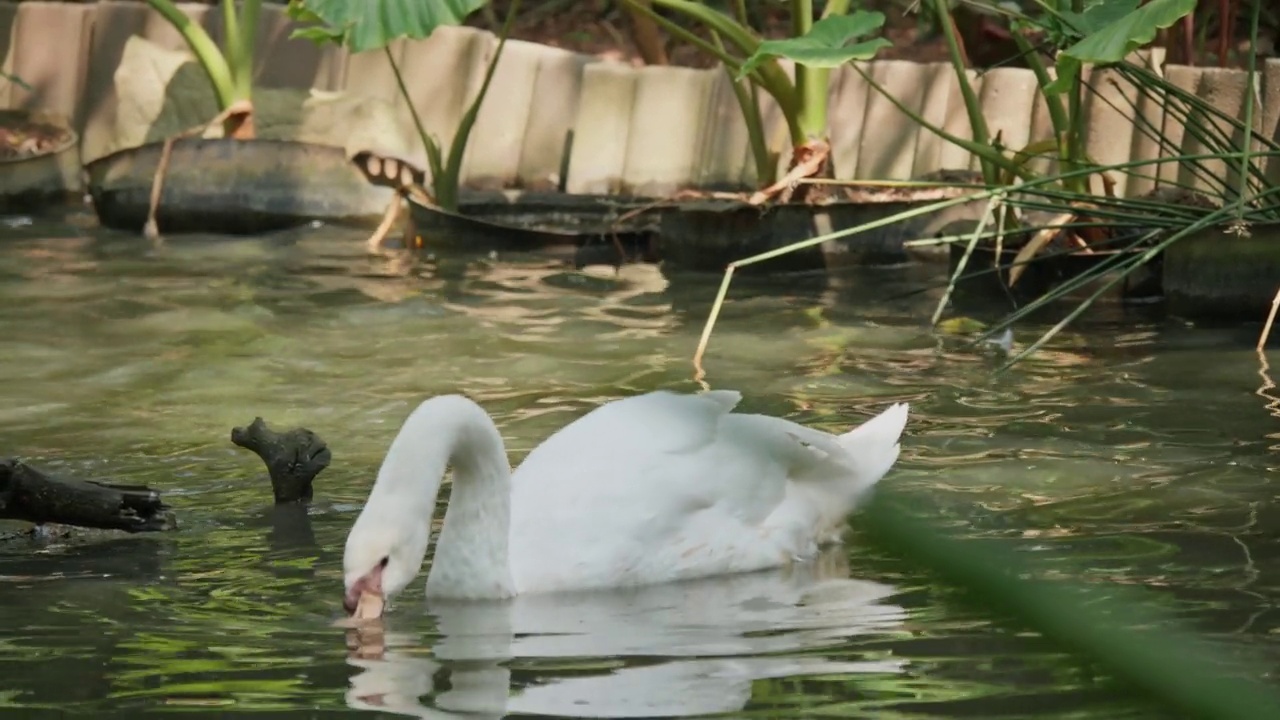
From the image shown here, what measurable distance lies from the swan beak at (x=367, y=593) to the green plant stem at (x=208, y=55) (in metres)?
7.74

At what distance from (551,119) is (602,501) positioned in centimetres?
767

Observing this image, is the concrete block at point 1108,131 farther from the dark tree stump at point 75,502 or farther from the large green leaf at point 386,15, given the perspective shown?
the dark tree stump at point 75,502

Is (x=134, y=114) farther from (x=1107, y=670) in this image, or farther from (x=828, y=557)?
(x=1107, y=670)

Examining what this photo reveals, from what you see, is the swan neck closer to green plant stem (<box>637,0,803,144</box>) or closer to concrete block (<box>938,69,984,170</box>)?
green plant stem (<box>637,0,803,144</box>)

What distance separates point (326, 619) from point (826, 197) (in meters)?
5.51

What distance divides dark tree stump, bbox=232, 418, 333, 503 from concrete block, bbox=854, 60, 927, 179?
225 inches

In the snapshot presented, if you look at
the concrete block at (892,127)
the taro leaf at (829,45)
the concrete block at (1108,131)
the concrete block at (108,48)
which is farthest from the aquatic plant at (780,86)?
the concrete block at (108,48)

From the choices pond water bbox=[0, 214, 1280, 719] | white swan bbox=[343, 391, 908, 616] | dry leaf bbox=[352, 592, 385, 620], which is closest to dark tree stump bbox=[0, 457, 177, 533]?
pond water bbox=[0, 214, 1280, 719]

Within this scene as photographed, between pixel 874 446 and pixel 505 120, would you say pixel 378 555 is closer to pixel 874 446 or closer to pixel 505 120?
pixel 874 446

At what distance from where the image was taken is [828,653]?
114 inches

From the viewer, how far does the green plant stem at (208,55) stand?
10203 mm

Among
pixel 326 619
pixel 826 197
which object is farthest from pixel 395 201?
pixel 326 619

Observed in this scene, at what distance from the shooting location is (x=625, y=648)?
2982 mm

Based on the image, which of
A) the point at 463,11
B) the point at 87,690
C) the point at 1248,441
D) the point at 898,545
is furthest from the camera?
the point at 463,11
